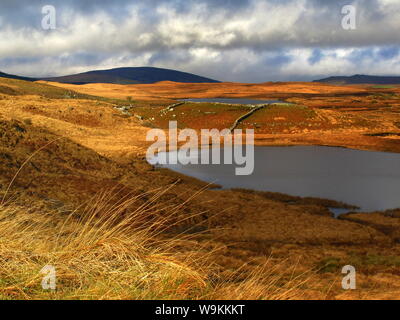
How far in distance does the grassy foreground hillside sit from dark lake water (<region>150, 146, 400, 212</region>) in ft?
7.58

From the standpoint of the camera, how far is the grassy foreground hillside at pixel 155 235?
4.35 metres

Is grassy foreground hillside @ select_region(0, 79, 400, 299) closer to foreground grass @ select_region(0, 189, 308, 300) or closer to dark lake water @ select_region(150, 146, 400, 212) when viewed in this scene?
foreground grass @ select_region(0, 189, 308, 300)

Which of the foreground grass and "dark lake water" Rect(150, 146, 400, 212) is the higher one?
the foreground grass

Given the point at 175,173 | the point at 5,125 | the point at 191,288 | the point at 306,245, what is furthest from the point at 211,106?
the point at 191,288

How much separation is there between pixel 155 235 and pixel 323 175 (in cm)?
2722

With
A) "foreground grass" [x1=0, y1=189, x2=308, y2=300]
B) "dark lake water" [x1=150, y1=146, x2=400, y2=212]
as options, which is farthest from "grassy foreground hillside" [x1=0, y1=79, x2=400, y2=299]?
"dark lake water" [x1=150, y1=146, x2=400, y2=212]

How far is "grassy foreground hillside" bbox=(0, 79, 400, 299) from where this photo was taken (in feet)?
14.3

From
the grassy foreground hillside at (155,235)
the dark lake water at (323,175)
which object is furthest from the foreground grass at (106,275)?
the dark lake water at (323,175)

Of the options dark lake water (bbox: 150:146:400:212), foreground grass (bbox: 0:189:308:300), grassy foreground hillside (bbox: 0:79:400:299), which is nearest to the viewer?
foreground grass (bbox: 0:189:308:300)

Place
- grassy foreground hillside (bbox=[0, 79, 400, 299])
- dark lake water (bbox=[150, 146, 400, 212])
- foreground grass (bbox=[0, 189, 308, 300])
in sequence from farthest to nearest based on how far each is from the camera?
dark lake water (bbox=[150, 146, 400, 212]) → grassy foreground hillside (bbox=[0, 79, 400, 299]) → foreground grass (bbox=[0, 189, 308, 300])

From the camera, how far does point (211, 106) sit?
6156 cm

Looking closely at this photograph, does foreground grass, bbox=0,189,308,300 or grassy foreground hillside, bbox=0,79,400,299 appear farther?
grassy foreground hillside, bbox=0,79,400,299
